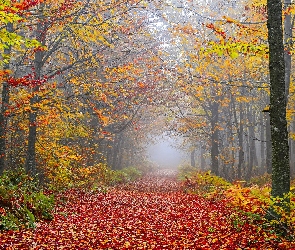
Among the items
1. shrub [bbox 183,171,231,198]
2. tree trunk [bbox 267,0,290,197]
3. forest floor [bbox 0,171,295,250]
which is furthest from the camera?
shrub [bbox 183,171,231,198]

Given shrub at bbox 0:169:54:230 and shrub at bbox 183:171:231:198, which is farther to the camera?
shrub at bbox 183:171:231:198

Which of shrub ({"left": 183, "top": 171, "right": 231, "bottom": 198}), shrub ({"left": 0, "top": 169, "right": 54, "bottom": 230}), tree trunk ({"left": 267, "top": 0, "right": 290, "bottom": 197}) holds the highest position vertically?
tree trunk ({"left": 267, "top": 0, "right": 290, "bottom": 197})

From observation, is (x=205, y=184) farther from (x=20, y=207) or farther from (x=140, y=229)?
(x=20, y=207)

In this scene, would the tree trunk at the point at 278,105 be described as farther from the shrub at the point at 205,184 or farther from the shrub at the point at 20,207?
the shrub at the point at 205,184

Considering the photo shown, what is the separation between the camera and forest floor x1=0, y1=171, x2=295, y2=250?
7254 millimetres

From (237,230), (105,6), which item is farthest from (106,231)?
(105,6)

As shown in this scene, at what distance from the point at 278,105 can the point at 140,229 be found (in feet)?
16.2

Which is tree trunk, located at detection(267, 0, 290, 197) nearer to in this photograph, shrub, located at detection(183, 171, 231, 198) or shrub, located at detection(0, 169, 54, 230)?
shrub, located at detection(0, 169, 54, 230)

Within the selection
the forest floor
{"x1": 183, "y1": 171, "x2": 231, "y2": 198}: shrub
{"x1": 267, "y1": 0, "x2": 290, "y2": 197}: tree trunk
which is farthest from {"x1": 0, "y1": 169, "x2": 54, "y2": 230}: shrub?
{"x1": 183, "y1": 171, "x2": 231, "y2": 198}: shrub

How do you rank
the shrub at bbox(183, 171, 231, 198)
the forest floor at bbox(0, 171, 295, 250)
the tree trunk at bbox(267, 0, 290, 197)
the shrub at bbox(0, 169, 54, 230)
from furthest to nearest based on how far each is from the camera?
the shrub at bbox(183, 171, 231, 198) < the shrub at bbox(0, 169, 54, 230) < the tree trunk at bbox(267, 0, 290, 197) < the forest floor at bbox(0, 171, 295, 250)

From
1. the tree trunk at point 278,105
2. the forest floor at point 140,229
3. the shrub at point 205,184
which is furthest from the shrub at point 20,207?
the shrub at point 205,184

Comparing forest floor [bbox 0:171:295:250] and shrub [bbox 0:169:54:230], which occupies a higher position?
shrub [bbox 0:169:54:230]

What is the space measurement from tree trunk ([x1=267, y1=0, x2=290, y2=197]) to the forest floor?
1447 mm

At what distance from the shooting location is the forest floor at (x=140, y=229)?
286 inches
